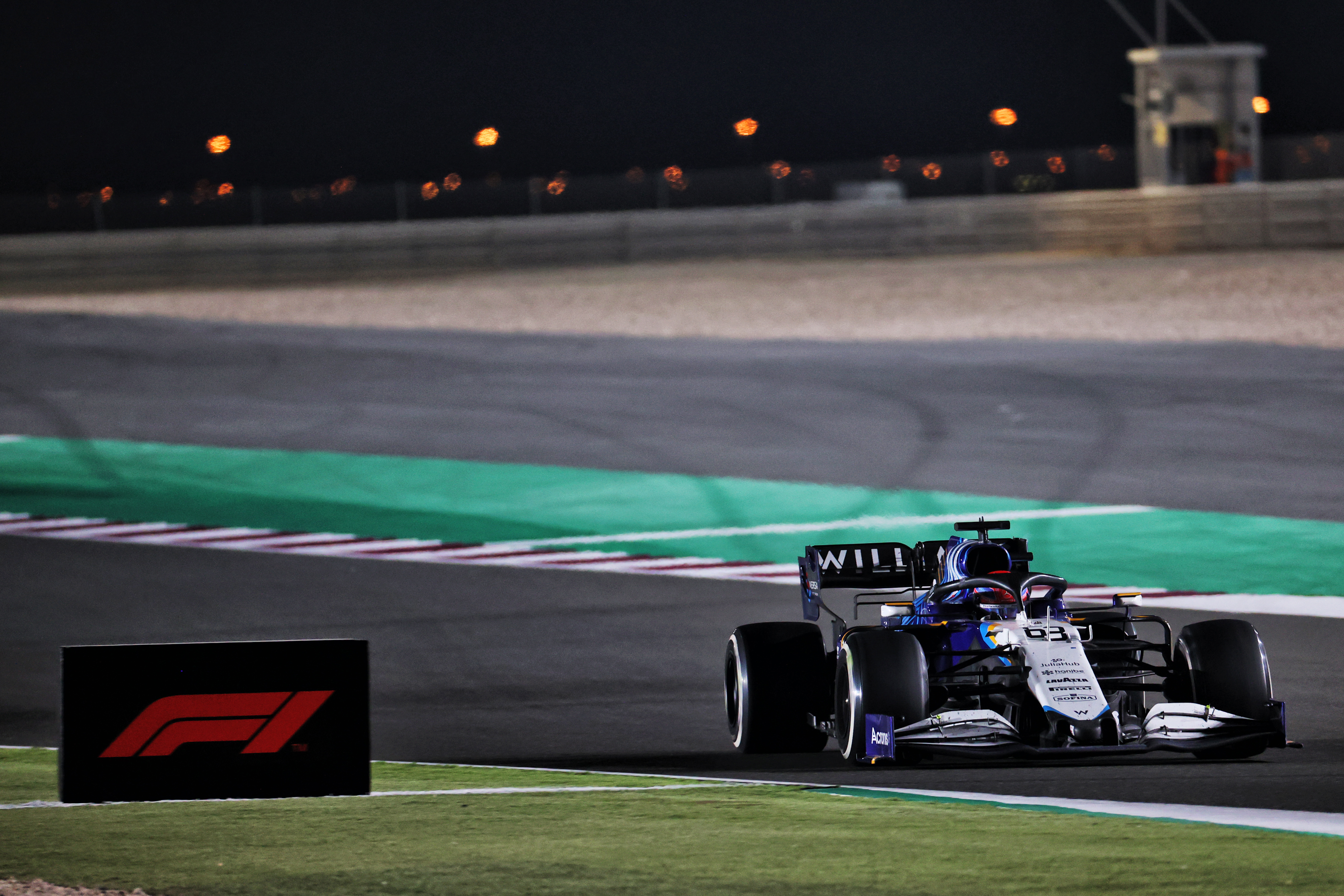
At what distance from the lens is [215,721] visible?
695cm

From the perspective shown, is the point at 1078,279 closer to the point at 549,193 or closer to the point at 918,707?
the point at 549,193

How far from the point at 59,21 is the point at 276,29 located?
5.96m

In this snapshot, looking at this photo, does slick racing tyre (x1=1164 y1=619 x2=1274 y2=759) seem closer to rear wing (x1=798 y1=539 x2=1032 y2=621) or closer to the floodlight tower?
rear wing (x1=798 y1=539 x2=1032 y2=621)

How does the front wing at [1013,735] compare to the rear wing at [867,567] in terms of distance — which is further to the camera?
the rear wing at [867,567]

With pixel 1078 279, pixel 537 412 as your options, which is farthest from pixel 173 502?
pixel 1078 279

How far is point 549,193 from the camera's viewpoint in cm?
4319

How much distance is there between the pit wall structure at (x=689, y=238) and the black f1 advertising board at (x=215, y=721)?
1265 inches

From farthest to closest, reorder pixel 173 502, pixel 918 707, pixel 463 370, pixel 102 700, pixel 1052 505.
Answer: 1. pixel 463 370
2. pixel 173 502
3. pixel 1052 505
4. pixel 918 707
5. pixel 102 700

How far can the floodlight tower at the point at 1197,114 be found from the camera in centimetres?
4484

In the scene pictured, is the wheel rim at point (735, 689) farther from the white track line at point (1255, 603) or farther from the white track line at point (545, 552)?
the white track line at point (545, 552)

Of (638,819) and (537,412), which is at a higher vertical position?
(537,412)

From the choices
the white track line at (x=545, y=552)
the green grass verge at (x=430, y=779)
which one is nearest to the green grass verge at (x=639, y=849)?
the green grass verge at (x=430, y=779)

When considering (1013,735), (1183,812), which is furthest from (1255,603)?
(1013,735)

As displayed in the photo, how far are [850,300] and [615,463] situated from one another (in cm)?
1465
